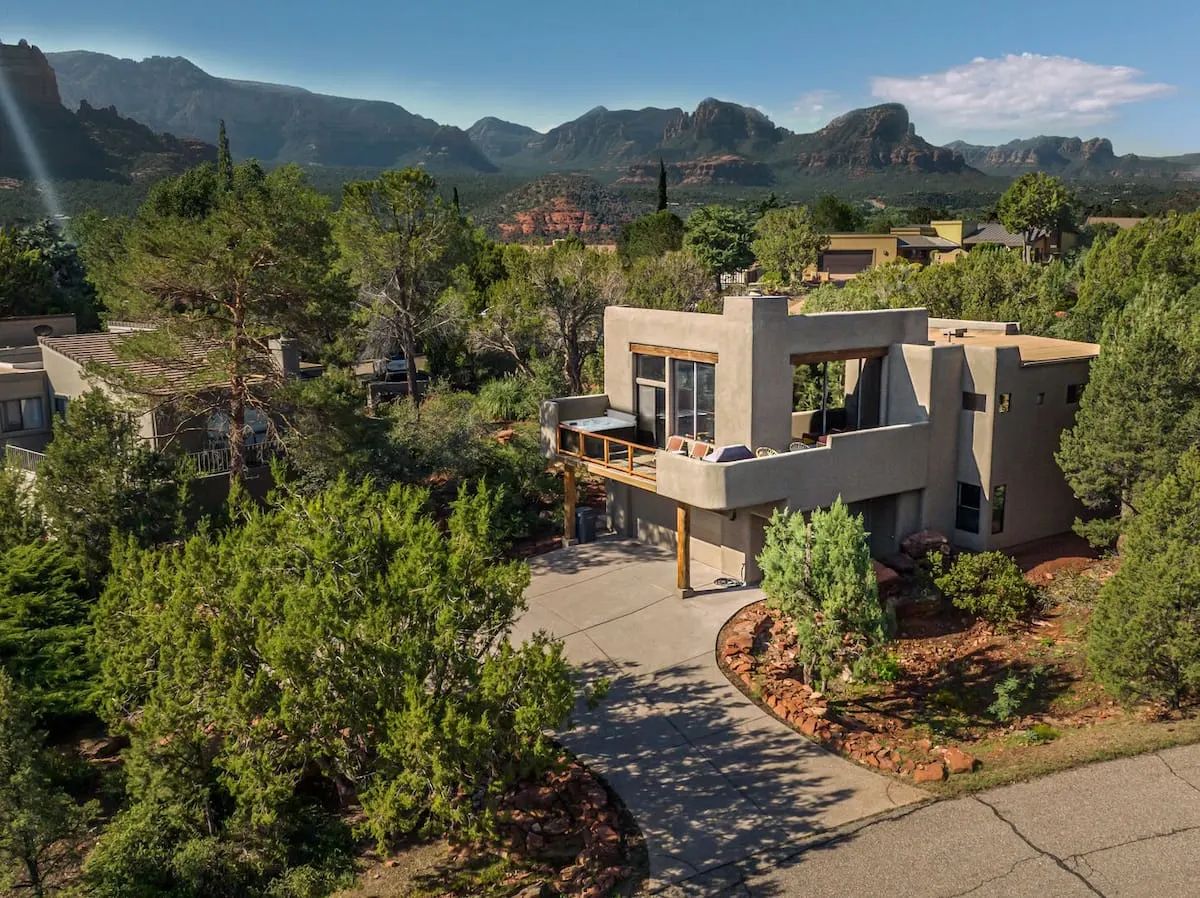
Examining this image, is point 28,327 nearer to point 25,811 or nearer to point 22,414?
point 22,414

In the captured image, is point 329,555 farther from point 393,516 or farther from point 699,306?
point 699,306

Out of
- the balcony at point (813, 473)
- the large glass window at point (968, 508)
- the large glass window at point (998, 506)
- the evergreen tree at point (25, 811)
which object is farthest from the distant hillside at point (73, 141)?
the evergreen tree at point (25, 811)

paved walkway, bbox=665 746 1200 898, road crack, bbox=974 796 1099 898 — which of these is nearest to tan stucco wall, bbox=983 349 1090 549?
paved walkway, bbox=665 746 1200 898

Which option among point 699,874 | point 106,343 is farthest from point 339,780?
point 106,343

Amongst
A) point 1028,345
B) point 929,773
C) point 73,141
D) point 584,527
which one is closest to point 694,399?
point 584,527

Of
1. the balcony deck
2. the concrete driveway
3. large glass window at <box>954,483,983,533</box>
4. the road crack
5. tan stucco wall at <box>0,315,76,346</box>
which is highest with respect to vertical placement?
tan stucco wall at <box>0,315,76,346</box>

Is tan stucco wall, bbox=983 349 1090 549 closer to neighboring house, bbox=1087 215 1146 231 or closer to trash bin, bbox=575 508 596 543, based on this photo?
trash bin, bbox=575 508 596 543
